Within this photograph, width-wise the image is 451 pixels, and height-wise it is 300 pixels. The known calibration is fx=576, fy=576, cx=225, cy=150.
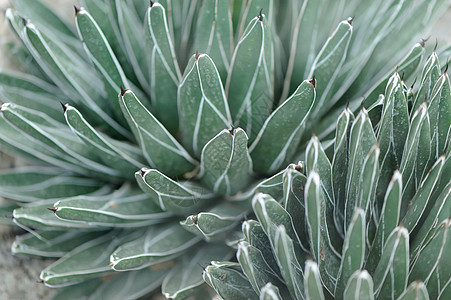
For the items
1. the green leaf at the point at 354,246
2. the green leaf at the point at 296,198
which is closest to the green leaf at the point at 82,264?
the green leaf at the point at 296,198

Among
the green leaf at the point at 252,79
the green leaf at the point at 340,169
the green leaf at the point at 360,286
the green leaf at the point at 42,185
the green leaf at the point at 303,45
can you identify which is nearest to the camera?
the green leaf at the point at 360,286

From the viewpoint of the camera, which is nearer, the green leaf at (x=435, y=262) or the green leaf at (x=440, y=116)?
the green leaf at (x=435, y=262)

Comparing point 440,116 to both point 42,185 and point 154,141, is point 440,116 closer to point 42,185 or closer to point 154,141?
point 154,141

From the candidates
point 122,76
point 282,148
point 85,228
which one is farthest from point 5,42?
point 282,148

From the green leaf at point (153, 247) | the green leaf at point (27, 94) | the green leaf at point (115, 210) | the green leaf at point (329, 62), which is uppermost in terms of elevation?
the green leaf at point (329, 62)

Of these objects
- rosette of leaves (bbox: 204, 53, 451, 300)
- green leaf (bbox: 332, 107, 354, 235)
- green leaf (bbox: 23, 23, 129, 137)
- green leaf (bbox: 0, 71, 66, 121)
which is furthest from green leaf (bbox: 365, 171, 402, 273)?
green leaf (bbox: 0, 71, 66, 121)

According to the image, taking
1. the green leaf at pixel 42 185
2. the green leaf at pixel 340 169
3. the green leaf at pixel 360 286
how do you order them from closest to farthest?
1. the green leaf at pixel 360 286
2. the green leaf at pixel 340 169
3. the green leaf at pixel 42 185

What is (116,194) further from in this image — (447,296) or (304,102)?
(447,296)

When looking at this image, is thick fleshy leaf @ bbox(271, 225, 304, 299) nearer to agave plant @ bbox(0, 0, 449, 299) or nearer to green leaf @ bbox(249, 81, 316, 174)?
agave plant @ bbox(0, 0, 449, 299)

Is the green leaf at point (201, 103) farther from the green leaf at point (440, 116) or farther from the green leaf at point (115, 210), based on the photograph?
the green leaf at point (440, 116)
